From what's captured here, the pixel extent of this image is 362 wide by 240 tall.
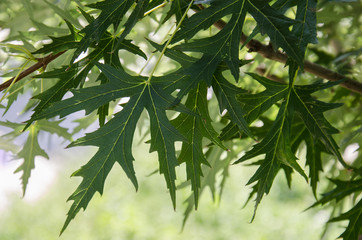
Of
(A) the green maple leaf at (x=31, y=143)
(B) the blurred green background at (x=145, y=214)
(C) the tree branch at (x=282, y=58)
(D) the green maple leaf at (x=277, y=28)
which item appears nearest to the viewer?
(D) the green maple leaf at (x=277, y=28)

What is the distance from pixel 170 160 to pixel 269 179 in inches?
3.7

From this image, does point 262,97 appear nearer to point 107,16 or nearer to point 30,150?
point 107,16

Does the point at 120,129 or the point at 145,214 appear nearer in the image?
the point at 120,129

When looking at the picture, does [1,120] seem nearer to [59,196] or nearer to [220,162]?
[220,162]

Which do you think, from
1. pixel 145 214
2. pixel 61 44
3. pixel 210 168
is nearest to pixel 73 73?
pixel 61 44

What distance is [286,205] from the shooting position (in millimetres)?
3318

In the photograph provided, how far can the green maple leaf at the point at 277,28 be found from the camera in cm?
34

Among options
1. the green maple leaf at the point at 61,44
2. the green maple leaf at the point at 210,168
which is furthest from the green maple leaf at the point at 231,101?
the green maple leaf at the point at 210,168

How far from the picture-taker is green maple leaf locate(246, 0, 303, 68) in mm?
341

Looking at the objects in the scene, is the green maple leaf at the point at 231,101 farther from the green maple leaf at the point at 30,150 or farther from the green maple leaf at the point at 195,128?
the green maple leaf at the point at 30,150

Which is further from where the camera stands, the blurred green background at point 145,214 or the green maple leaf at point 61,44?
the blurred green background at point 145,214

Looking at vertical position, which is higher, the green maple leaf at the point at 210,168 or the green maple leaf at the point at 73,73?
the green maple leaf at the point at 73,73

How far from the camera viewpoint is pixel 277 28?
1.13 ft

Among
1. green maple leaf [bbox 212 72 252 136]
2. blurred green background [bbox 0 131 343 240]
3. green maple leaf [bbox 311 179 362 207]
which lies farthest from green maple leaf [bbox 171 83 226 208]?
blurred green background [bbox 0 131 343 240]
